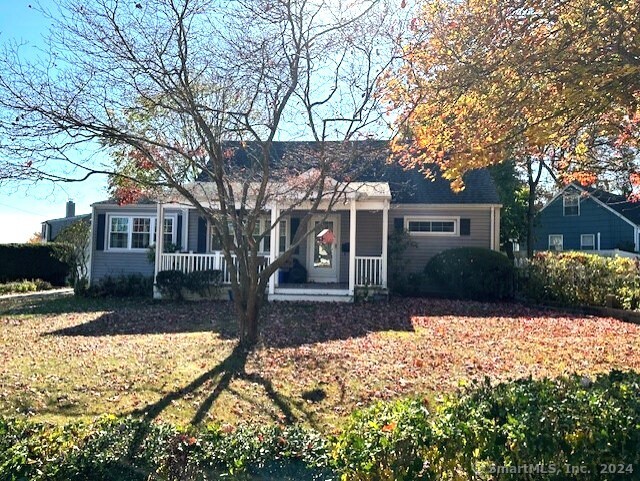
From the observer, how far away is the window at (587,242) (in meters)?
30.6

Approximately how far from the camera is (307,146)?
372 inches

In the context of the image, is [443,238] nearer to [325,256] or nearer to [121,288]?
[325,256]

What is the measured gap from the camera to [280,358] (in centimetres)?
731

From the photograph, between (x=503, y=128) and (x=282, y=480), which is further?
(x=503, y=128)

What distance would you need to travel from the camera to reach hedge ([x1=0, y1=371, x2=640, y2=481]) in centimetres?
268

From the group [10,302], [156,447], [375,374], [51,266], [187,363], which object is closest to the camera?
[156,447]

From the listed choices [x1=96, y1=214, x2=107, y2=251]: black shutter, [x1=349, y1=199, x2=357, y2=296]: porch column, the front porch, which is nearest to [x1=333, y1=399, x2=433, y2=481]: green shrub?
[x1=349, y1=199, x2=357, y2=296]: porch column

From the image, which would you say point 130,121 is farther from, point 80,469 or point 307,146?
point 80,469

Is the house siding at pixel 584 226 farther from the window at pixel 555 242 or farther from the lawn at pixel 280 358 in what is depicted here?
the lawn at pixel 280 358

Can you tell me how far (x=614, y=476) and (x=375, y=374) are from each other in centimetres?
398

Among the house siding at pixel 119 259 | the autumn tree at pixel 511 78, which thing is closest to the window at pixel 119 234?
the house siding at pixel 119 259

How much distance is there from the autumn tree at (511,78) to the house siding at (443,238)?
842 centimetres

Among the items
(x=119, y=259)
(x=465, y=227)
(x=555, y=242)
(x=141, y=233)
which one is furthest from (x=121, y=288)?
(x=555, y=242)

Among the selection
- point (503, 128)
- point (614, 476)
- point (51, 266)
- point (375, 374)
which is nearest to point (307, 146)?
point (503, 128)
